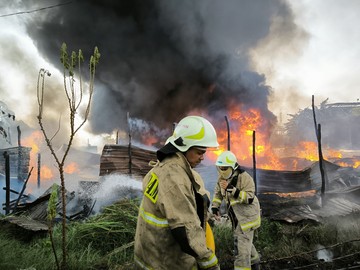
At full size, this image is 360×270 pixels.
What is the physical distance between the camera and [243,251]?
4.69m

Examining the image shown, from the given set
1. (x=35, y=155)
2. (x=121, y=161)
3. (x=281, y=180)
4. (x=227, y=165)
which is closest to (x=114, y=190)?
(x=121, y=161)

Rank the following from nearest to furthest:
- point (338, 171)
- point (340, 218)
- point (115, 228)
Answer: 1. point (115, 228)
2. point (340, 218)
3. point (338, 171)

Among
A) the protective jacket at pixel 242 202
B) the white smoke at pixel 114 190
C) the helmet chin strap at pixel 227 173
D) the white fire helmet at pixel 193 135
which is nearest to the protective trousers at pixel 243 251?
the protective jacket at pixel 242 202

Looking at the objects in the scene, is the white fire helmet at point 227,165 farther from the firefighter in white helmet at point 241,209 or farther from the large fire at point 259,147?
the large fire at point 259,147

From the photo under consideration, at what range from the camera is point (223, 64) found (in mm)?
32094

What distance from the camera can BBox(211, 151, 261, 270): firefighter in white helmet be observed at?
473cm

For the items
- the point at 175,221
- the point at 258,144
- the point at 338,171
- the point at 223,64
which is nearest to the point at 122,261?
the point at 175,221

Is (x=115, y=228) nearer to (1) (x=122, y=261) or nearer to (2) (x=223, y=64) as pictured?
(1) (x=122, y=261)

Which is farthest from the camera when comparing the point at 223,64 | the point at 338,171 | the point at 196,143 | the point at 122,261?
the point at 223,64

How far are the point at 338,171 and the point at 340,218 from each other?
8355mm

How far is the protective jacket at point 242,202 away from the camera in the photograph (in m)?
4.93

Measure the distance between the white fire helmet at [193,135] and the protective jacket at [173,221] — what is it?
12 cm

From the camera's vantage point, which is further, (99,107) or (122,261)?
(99,107)

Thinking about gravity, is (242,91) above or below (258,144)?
above
